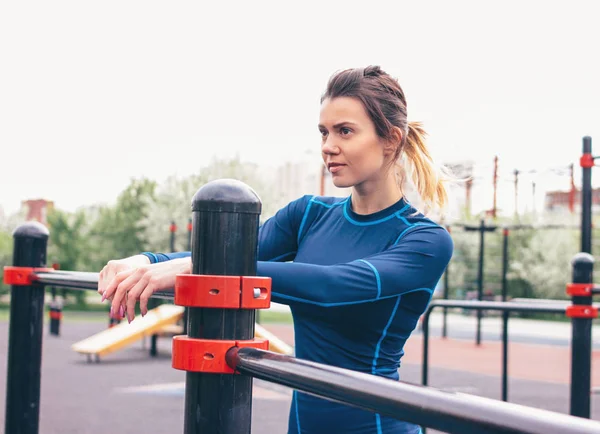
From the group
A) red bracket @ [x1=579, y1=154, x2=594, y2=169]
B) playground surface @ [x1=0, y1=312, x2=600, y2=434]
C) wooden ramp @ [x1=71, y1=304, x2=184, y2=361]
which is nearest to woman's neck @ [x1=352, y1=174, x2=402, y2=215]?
playground surface @ [x1=0, y1=312, x2=600, y2=434]

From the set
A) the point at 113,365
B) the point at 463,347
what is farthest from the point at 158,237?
the point at 113,365

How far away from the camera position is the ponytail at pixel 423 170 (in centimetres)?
179

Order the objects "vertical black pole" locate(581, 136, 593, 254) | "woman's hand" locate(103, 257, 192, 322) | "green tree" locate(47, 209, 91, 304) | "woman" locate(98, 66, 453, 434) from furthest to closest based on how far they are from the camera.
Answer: "green tree" locate(47, 209, 91, 304), "vertical black pole" locate(581, 136, 593, 254), "woman" locate(98, 66, 453, 434), "woman's hand" locate(103, 257, 192, 322)

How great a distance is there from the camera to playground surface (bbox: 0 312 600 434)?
6.16 m

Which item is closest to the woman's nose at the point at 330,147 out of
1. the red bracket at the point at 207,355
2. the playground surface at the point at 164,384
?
the red bracket at the point at 207,355

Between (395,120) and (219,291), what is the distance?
774mm

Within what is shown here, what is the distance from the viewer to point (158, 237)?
77.5 ft

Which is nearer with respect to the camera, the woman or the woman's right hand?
the woman's right hand

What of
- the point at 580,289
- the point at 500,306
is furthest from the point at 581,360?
the point at 500,306

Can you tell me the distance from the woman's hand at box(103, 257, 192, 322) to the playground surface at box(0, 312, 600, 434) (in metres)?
2.99

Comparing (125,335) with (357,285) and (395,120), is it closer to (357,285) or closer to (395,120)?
(395,120)

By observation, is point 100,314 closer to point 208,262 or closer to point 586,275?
point 586,275

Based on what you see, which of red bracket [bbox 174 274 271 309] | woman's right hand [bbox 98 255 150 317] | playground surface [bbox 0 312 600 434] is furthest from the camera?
playground surface [bbox 0 312 600 434]

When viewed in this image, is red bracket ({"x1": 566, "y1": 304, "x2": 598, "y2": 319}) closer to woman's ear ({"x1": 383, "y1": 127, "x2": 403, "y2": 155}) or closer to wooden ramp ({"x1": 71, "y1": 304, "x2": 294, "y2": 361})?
woman's ear ({"x1": 383, "y1": 127, "x2": 403, "y2": 155})
